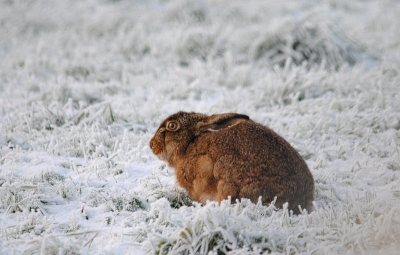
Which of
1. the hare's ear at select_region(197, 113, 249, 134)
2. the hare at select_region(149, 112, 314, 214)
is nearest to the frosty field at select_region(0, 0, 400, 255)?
the hare at select_region(149, 112, 314, 214)

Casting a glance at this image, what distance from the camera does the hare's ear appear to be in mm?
3483

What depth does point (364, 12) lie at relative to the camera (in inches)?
447

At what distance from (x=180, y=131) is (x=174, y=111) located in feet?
6.44

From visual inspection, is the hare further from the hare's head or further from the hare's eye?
the hare's eye

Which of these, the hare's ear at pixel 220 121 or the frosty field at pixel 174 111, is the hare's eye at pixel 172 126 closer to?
the hare's ear at pixel 220 121

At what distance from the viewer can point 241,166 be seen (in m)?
3.21

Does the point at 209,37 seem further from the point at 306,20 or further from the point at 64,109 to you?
the point at 64,109

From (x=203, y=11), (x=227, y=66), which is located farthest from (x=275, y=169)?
(x=203, y=11)

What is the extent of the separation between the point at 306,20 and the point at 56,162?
5.79m

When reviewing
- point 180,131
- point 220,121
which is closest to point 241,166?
point 220,121

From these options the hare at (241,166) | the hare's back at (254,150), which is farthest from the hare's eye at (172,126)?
the hare's back at (254,150)

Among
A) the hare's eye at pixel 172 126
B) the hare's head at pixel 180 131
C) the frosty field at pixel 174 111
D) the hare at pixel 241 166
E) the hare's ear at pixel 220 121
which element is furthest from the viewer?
the hare's eye at pixel 172 126

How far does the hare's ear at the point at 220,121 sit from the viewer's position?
3.48m

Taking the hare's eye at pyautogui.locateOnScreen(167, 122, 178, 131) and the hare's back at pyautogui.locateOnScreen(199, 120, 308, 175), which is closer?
the hare's back at pyautogui.locateOnScreen(199, 120, 308, 175)
